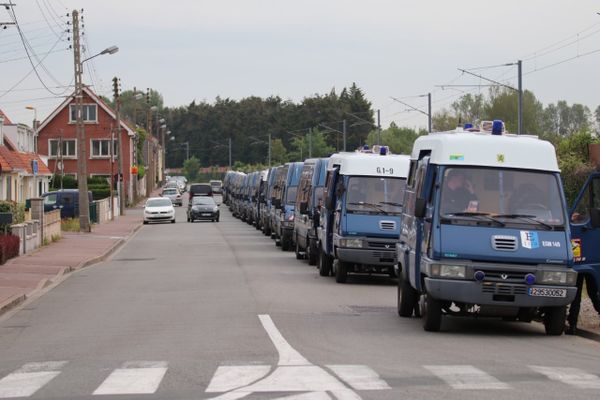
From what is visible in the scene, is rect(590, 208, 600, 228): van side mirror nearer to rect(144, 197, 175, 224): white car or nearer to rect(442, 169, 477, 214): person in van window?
rect(442, 169, 477, 214): person in van window

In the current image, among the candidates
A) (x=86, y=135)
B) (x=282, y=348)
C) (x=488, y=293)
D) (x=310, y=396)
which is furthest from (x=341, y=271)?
(x=86, y=135)

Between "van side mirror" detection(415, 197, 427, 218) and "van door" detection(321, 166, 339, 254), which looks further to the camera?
"van door" detection(321, 166, 339, 254)

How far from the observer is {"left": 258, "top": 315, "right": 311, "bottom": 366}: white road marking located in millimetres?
11781

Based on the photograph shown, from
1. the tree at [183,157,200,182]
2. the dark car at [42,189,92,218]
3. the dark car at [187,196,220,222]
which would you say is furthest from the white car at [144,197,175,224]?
the tree at [183,157,200,182]

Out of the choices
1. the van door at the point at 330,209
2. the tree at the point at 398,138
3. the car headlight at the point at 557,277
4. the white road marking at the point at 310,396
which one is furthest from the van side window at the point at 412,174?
the tree at the point at 398,138

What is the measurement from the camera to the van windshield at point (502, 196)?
1501cm

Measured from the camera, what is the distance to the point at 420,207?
15242 millimetres

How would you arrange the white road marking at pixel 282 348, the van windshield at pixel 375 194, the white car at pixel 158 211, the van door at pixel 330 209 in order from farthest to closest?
the white car at pixel 158 211
the van door at pixel 330 209
the van windshield at pixel 375 194
the white road marking at pixel 282 348

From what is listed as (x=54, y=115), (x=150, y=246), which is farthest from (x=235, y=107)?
(x=150, y=246)

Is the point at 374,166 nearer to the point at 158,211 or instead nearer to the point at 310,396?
the point at 310,396

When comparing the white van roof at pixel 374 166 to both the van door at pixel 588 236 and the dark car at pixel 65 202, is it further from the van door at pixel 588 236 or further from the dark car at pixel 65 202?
the dark car at pixel 65 202

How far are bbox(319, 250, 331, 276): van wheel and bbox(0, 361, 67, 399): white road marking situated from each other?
45.2 feet

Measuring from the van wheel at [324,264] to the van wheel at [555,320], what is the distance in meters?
10.8

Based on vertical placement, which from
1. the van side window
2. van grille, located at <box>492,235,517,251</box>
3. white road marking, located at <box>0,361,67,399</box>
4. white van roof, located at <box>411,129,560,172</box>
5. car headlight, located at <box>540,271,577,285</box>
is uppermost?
white van roof, located at <box>411,129,560,172</box>
